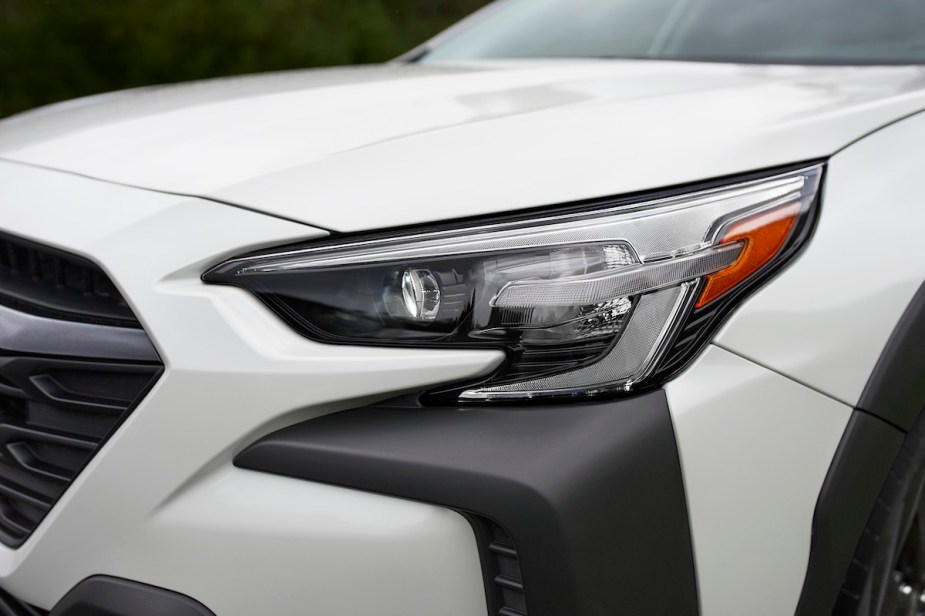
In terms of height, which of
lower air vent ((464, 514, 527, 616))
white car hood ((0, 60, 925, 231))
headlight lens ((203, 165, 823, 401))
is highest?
white car hood ((0, 60, 925, 231))

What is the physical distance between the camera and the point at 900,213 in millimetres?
1403

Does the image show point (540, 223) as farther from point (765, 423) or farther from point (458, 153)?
point (765, 423)

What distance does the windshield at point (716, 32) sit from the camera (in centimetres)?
222

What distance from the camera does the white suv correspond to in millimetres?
1173

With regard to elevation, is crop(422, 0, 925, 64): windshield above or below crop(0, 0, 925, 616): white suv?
above

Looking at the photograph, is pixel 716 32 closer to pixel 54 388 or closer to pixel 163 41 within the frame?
pixel 54 388

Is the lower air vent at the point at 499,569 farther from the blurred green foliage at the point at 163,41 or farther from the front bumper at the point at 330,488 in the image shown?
the blurred green foliage at the point at 163,41

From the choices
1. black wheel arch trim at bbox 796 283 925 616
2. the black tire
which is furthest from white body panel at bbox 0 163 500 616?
the black tire

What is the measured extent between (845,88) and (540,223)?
29.3 inches

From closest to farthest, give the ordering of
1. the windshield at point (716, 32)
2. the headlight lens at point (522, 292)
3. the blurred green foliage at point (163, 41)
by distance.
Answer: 1. the headlight lens at point (522, 292)
2. the windshield at point (716, 32)
3. the blurred green foliage at point (163, 41)

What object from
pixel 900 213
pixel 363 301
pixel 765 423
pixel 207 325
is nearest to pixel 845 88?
pixel 900 213

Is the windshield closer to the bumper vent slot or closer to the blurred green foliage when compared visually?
the bumper vent slot

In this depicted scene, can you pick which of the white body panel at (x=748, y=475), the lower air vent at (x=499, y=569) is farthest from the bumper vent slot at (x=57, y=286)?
the white body panel at (x=748, y=475)

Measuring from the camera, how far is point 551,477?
1.13 m
